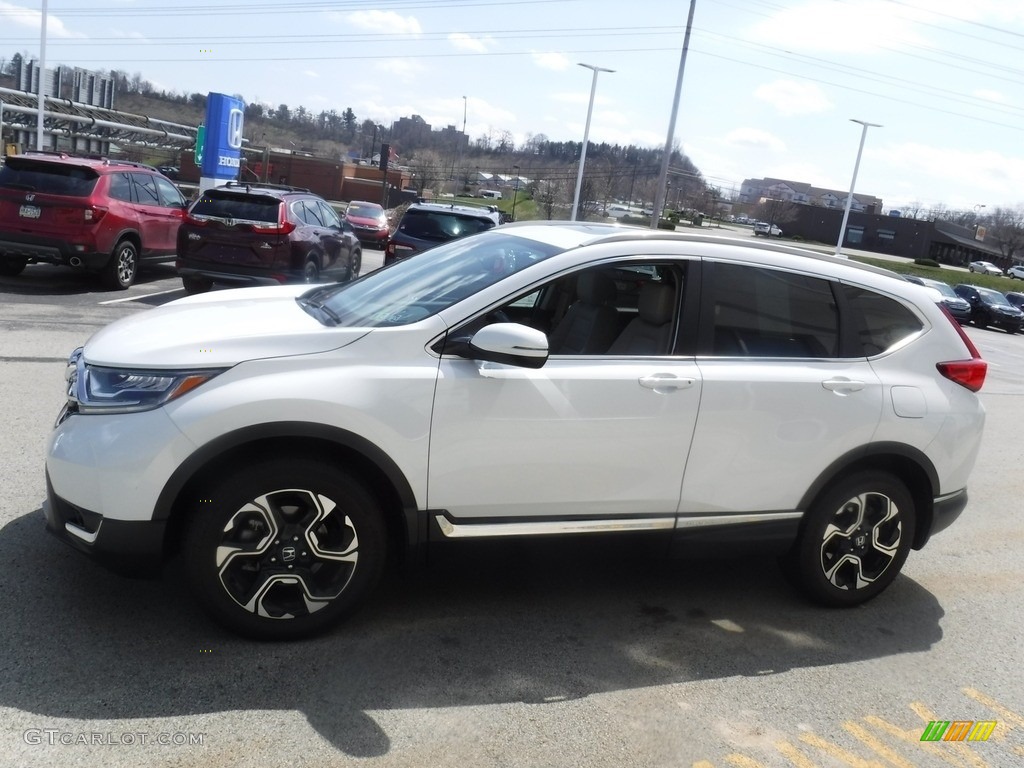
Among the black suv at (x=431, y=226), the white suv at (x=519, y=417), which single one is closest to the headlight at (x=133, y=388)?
the white suv at (x=519, y=417)

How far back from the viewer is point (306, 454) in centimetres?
356

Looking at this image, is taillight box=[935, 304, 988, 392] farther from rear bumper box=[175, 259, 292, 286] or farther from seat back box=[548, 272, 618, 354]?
rear bumper box=[175, 259, 292, 286]

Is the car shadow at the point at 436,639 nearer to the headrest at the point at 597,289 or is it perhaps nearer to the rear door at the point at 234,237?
the headrest at the point at 597,289

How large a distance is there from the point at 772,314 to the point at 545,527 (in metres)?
1.53

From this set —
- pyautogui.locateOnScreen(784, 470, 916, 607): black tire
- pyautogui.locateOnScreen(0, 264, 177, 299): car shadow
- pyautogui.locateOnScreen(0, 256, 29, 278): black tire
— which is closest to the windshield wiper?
pyautogui.locateOnScreen(784, 470, 916, 607): black tire

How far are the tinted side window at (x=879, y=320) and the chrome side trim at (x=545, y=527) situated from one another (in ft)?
4.61

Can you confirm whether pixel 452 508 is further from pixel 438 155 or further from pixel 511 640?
pixel 438 155

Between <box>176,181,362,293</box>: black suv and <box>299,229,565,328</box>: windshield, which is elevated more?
<box>299,229,565,328</box>: windshield

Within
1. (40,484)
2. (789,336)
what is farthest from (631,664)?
Answer: (40,484)

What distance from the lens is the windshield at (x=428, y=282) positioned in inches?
157

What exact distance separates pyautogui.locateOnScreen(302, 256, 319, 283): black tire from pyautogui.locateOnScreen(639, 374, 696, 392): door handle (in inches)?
383

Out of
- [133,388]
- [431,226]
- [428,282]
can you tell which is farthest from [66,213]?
[133,388]

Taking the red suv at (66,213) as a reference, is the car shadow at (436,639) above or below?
below

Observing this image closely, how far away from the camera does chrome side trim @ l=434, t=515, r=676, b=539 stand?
12.4 feet
